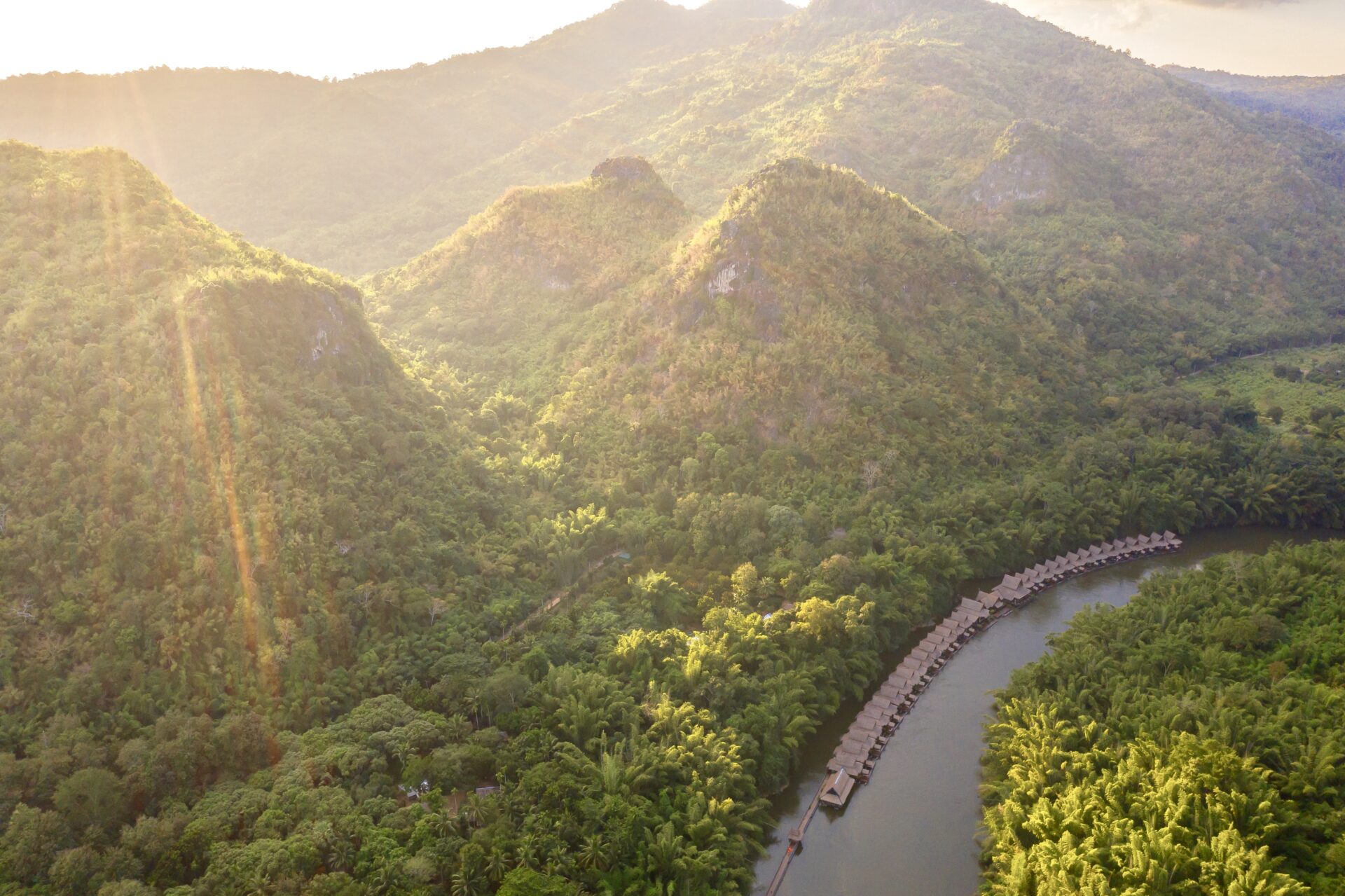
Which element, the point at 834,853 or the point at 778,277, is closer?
the point at 834,853

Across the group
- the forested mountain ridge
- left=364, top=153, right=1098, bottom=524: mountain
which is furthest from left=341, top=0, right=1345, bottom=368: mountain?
left=364, top=153, right=1098, bottom=524: mountain

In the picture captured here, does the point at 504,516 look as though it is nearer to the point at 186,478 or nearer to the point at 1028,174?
the point at 186,478

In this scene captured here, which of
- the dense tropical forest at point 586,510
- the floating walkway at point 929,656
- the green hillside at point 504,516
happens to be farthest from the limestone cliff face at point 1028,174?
the floating walkway at point 929,656

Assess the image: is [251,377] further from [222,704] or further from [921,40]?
[921,40]

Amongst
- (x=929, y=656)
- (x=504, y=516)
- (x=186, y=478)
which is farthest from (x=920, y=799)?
(x=186, y=478)

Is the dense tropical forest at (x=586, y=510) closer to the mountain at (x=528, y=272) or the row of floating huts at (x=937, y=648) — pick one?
the mountain at (x=528, y=272)

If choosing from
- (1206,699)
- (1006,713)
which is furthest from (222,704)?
(1206,699)
